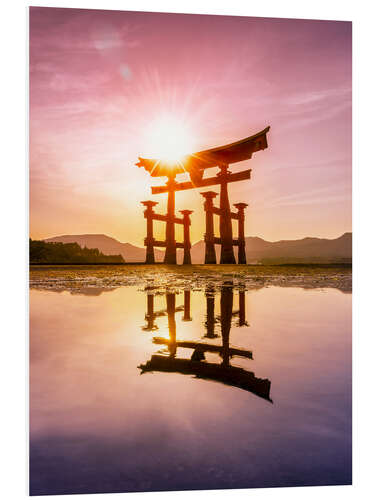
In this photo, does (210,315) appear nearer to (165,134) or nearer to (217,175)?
(165,134)

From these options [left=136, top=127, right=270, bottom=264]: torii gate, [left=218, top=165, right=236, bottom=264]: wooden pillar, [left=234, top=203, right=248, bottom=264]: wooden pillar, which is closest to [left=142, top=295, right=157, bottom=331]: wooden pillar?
[left=136, top=127, right=270, bottom=264]: torii gate

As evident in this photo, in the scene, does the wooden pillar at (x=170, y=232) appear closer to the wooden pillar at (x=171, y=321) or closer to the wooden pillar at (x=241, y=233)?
the wooden pillar at (x=241, y=233)

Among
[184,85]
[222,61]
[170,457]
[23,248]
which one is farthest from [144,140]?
[170,457]

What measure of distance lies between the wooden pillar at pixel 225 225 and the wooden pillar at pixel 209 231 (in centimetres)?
117

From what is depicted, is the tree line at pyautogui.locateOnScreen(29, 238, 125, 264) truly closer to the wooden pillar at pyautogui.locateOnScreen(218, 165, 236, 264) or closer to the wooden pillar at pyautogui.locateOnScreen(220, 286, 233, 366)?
the wooden pillar at pyautogui.locateOnScreen(220, 286, 233, 366)

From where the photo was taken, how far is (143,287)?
4.88m

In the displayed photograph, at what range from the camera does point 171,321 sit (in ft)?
9.65

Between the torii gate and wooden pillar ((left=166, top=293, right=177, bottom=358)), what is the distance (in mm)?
1589

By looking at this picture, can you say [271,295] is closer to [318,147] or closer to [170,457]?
[318,147]

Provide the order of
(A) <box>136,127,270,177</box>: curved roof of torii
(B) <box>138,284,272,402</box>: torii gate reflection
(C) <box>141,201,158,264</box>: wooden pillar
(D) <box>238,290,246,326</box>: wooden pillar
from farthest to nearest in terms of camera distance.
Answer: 1. (C) <box>141,201,158,264</box>: wooden pillar
2. (A) <box>136,127,270,177</box>: curved roof of torii
3. (D) <box>238,290,246,326</box>: wooden pillar
4. (B) <box>138,284,272,402</box>: torii gate reflection

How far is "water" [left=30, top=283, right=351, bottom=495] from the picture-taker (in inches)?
67.0

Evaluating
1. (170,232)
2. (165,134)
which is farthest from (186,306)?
(170,232)

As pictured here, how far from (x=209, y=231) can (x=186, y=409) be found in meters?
9.43

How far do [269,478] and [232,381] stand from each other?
0.46m
